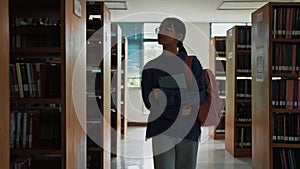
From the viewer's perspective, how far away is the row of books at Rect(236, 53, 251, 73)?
5613mm

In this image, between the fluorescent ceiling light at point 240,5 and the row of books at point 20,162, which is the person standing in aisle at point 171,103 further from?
the fluorescent ceiling light at point 240,5

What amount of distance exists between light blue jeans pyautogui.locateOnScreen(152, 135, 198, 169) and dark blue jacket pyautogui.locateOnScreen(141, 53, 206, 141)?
0.03 m

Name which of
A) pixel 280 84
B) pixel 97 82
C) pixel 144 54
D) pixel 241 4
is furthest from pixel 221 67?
pixel 97 82

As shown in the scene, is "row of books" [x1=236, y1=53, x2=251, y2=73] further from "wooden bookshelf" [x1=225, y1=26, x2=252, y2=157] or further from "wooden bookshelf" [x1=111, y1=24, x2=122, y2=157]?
"wooden bookshelf" [x1=111, y1=24, x2=122, y2=157]

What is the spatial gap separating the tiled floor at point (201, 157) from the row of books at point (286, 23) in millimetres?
1946

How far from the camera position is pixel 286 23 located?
3783 mm

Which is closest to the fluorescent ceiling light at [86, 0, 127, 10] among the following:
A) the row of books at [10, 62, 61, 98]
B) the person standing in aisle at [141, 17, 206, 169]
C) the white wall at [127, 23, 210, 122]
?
the white wall at [127, 23, 210, 122]

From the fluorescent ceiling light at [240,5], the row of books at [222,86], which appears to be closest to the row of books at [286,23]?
the fluorescent ceiling light at [240,5]

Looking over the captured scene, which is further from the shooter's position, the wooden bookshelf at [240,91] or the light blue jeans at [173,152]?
the wooden bookshelf at [240,91]

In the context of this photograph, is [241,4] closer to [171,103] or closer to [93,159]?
[93,159]

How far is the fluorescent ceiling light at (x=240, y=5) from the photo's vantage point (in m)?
7.07

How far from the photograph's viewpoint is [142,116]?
9734 mm

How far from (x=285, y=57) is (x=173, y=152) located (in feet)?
6.74

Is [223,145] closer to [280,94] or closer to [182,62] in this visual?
[280,94]
